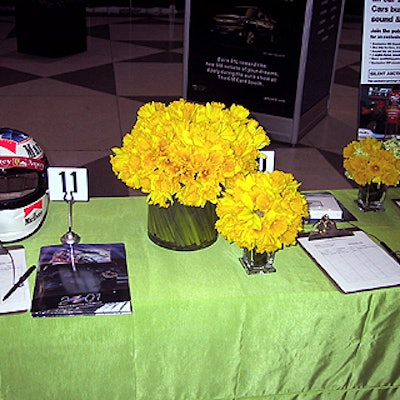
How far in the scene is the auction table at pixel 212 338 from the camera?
1.38m

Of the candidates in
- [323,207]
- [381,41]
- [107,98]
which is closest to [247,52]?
[107,98]

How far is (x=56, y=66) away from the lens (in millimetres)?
5816

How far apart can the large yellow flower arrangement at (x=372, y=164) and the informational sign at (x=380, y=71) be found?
1.39ft

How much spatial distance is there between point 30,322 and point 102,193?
1.95m

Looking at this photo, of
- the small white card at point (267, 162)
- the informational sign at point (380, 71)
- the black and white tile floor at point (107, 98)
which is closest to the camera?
the small white card at point (267, 162)

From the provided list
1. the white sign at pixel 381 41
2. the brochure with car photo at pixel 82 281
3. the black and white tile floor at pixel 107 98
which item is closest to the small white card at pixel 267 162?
the brochure with car photo at pixel 82 281

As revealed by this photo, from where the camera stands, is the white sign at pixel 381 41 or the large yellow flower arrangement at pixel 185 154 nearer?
the large yellow flower arrangement at pixel 185 154

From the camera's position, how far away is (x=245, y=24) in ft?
12.8

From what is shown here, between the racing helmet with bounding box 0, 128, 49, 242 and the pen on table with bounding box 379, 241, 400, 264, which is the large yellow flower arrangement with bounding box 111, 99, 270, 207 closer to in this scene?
the racing helmet with bounding box 0, 128, 49, 242

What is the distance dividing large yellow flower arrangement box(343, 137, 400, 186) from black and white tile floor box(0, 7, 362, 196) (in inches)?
66.5

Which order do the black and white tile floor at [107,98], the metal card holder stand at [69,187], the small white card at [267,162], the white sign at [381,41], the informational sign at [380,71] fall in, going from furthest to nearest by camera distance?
the black and white tile floor at [107,98] < the white sign at [381,41] < the informational sign at [380,71] < the small white card at [267,162] < the metal card holder stand at [69,187]

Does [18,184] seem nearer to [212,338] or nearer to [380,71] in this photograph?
[212,338]

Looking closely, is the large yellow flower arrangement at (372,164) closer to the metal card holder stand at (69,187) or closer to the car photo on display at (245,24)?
the metal card holder stand at (69,187)

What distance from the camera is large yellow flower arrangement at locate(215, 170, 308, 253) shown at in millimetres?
1342
